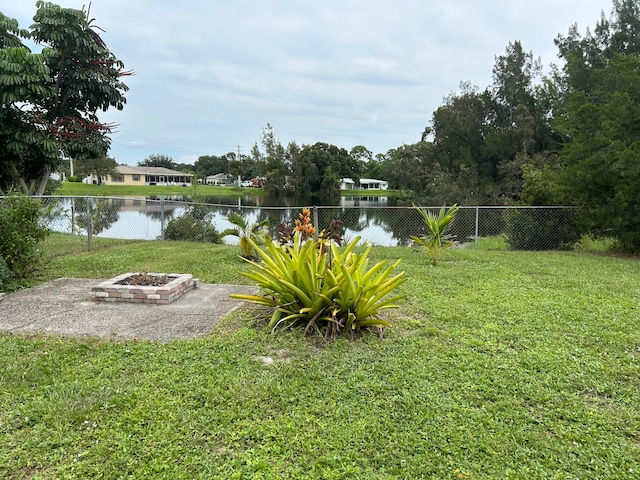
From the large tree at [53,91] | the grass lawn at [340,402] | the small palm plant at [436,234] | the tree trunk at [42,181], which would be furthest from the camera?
the tree trunk at [42,181]

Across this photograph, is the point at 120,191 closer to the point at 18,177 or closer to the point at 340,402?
the point at 18,177

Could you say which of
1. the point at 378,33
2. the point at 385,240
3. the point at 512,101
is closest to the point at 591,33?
the point at 512,101

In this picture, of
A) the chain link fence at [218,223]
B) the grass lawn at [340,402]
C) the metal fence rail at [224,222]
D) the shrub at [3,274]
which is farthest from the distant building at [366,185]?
the grass lawn at [340,402]

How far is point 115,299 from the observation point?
4449 mm

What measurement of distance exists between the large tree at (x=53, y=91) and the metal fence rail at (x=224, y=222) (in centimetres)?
129

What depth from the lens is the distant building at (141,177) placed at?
51.7 meters

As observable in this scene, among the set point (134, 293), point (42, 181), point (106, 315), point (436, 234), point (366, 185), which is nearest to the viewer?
point (106, 315)

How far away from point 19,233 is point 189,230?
5.35 m

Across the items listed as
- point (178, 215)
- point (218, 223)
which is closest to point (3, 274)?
point (178, 215)

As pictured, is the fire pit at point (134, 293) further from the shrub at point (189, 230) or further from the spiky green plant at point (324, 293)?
the shrub at point (189, 230)

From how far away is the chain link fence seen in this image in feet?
30.9

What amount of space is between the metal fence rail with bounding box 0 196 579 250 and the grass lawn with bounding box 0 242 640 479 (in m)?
5.68

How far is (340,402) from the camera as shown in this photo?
2.38 meters

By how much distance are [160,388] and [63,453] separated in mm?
643
